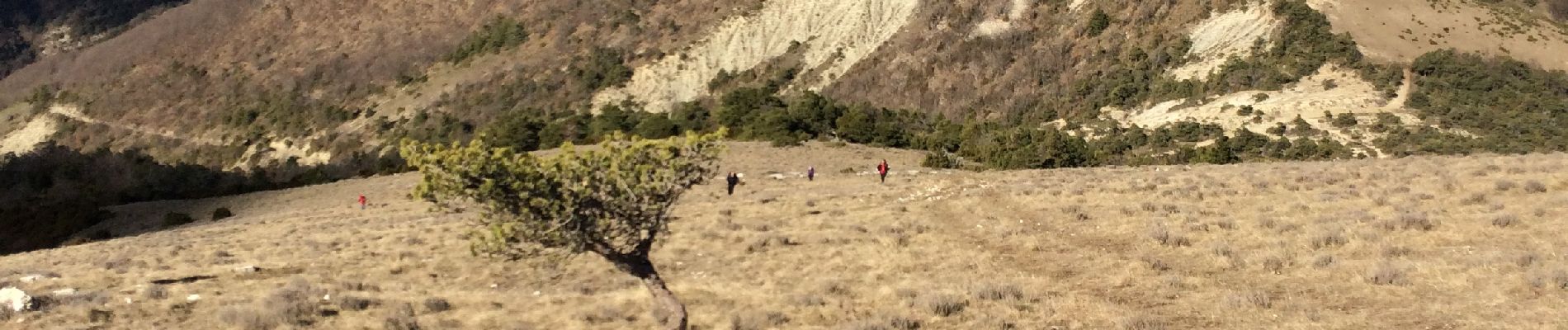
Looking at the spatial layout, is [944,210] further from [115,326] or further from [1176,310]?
[115,326]

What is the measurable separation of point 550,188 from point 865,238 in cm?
1072

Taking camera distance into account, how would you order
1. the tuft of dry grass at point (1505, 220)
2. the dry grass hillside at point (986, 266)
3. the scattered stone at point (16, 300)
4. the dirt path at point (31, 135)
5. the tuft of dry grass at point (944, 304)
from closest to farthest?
the dry grass hillside at point (986, 266) < the tuft of dry grass at point (944, 304) < the scattered stone at point (16, 300) < the tuft of dry grass at point (1505, 220) < the dirt path at point (31, 135)

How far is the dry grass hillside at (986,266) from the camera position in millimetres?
13562

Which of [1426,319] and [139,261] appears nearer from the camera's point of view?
[1426,319]

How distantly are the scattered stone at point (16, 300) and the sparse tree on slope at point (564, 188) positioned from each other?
822 cm

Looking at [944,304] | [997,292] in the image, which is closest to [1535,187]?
[997,292]

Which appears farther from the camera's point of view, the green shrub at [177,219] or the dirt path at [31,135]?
the dirt path at [31,135]

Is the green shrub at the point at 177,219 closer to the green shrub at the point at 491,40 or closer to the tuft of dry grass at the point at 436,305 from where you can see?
the tuft of dry grass at the point at 436,305

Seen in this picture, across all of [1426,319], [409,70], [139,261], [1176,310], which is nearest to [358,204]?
[139,261]

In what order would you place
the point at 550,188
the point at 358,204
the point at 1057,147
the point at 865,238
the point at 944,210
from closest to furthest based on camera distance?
the point at 550,188
the point at 865,238
the point at 944,210
the point at 358,204
the point at 1057,147

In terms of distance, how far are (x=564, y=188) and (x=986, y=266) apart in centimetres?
876

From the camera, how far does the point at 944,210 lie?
27.4 meters

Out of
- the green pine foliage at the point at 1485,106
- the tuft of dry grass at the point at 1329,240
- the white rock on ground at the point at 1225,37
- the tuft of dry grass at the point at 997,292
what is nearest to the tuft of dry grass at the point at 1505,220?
the tuft of dry grass at the point at 1329,240

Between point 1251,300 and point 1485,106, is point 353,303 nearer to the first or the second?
point 1251,300
